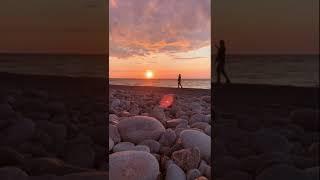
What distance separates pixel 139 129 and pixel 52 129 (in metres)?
1.07

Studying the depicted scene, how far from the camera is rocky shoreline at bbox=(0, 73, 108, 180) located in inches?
108

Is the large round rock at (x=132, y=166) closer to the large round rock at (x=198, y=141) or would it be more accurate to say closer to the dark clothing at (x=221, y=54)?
the large round rock at (x=198, y=141)

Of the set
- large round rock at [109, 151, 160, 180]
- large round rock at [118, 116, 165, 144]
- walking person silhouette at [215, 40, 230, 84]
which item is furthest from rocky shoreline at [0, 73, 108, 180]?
large round rock at [118, 116, 165, 144]

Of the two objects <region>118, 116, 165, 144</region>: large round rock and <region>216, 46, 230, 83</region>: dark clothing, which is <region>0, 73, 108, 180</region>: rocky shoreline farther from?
<region>118, 116, 165, 144</region>: large round rock

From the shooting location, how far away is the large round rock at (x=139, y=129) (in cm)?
366

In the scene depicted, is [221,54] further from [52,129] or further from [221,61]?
[52,129]

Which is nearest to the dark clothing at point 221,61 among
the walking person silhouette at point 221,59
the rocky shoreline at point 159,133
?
the walking person silhouette at point 221,59

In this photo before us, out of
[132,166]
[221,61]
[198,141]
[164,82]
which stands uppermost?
[221,61]

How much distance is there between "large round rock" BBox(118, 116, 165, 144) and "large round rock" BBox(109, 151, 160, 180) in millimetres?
420

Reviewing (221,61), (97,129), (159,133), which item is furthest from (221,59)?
(159,133)

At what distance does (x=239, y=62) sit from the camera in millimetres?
2689

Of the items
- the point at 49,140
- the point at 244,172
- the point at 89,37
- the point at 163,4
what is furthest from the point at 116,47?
the point at 244,172

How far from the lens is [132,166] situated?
313 cm

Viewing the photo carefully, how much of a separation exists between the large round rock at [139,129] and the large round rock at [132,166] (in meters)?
0.42
